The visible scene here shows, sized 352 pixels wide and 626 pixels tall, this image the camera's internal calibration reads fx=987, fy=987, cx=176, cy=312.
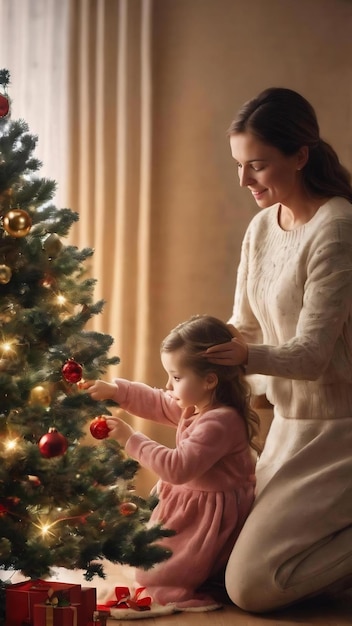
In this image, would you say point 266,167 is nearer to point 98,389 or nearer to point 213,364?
point 213,364

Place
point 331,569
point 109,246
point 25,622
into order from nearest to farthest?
point 25,622 → point 331,569 → point 109,246

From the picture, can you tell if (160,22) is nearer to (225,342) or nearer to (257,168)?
(257,168)

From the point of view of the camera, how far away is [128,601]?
8.53ft

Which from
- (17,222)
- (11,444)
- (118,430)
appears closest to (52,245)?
(17,222)

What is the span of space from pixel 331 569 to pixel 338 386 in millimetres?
495

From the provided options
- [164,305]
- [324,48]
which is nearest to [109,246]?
[164,305]

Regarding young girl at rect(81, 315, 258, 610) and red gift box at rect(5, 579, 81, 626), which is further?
young girl at rect(81, 315, 258, 610)

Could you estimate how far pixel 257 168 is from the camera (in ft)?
8.95

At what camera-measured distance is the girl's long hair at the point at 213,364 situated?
2.69 m

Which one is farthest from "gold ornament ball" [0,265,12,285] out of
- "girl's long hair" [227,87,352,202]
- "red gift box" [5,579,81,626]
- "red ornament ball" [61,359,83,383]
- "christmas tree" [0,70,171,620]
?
"girl's long hair" [227,87,352,202]

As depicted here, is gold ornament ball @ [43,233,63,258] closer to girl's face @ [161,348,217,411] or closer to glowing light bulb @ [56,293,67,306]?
glowing light bulb @ [56,293,67,306]

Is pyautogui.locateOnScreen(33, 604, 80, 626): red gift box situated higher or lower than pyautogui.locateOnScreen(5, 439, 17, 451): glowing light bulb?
lower

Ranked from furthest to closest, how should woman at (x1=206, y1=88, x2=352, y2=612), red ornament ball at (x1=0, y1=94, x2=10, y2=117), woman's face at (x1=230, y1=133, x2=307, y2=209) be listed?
woman's face at (x1=230, y1=133, x2=307, y2=209) < woman at (x1=206, y1=88, x2=352, y2=612) < red ornament ball at (x1=0, y1=94, x2=10, y2=117)

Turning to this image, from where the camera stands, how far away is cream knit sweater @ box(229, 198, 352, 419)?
2621 millimetres
